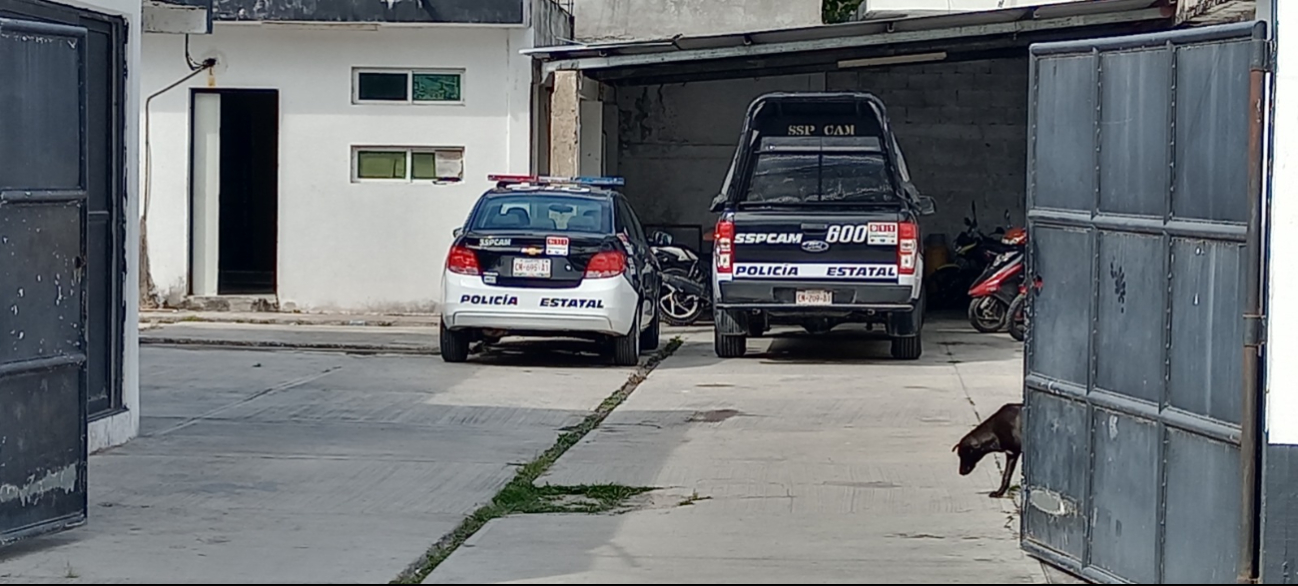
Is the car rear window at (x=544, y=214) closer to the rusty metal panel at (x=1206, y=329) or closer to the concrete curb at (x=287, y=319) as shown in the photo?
the concrete curb at (x=287, y=319)

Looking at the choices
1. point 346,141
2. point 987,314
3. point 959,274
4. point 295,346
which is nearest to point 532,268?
point 295,346

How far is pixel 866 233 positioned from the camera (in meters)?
16.0

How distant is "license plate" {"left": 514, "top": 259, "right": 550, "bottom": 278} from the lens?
15.2m

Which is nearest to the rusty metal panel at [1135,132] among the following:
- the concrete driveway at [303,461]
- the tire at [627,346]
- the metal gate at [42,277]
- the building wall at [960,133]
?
the concrete driveway at [303,461]

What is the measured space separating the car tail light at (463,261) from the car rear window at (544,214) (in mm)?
284

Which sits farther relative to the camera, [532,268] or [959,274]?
[959,274]

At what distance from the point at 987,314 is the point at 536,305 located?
6.82 m

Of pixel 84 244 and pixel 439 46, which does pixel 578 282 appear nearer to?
pixel 439 46

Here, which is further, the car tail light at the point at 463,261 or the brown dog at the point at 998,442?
the car tail light at the point at 463,261

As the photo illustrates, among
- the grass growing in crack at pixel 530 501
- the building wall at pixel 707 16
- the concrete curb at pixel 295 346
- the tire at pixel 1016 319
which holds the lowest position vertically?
the grass growing in crack at pixel 530 501

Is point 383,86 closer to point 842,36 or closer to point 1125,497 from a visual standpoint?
point 842,36

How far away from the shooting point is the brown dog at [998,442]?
890 centimetres

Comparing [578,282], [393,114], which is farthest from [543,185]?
[393,114]

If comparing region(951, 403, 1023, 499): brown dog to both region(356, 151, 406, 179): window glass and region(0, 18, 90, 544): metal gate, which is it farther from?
region(356, 151, 406, 179): window glass
